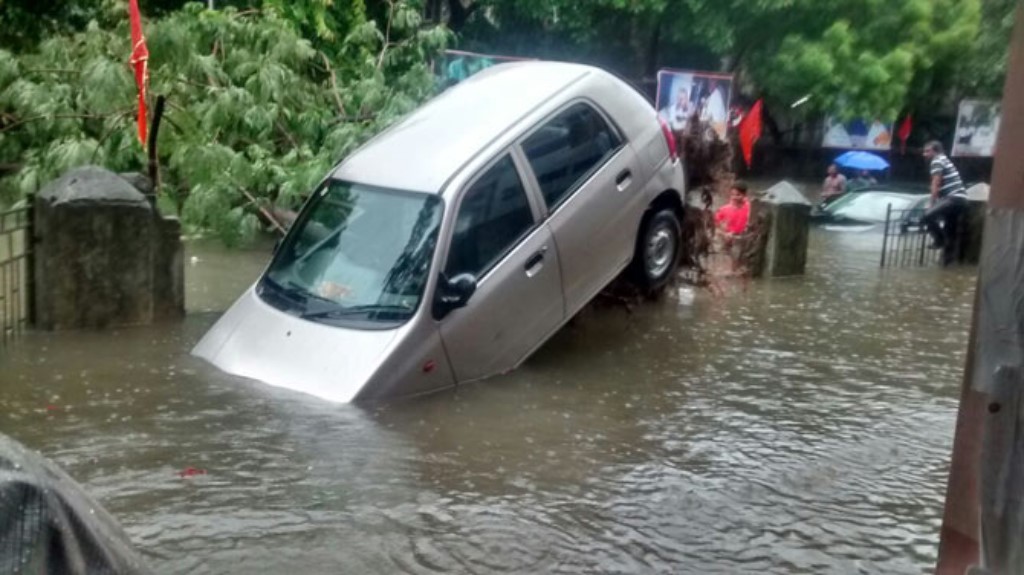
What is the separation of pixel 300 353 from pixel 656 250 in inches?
143

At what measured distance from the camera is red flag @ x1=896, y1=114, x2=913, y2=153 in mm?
37763

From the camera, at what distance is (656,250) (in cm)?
1038

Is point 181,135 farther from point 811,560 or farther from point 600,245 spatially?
point 811,560

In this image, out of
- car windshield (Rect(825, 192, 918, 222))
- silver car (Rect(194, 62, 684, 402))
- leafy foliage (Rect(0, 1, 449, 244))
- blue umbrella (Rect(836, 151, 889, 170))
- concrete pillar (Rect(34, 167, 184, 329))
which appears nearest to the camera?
silver car (Rect(194, 62, 684, 402))

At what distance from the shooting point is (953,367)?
9.79 metres

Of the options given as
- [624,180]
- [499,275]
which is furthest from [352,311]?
[624,180]

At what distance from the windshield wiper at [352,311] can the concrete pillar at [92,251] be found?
2.13 m

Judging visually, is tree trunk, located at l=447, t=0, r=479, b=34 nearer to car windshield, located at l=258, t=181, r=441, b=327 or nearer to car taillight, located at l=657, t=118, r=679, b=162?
car taillight, located at l=657, t=118, r=679, b=162

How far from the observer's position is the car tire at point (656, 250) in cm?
1016

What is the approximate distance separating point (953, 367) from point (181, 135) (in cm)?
716

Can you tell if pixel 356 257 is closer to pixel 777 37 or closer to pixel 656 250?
pixel 656 250

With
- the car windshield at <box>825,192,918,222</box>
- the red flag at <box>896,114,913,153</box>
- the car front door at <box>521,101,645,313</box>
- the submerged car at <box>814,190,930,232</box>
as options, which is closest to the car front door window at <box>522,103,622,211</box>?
the car front door at <box>521,101,645,313</box>

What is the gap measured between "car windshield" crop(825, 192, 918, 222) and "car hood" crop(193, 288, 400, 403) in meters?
15.0

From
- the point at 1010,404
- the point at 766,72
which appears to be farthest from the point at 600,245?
the point at 766,72
